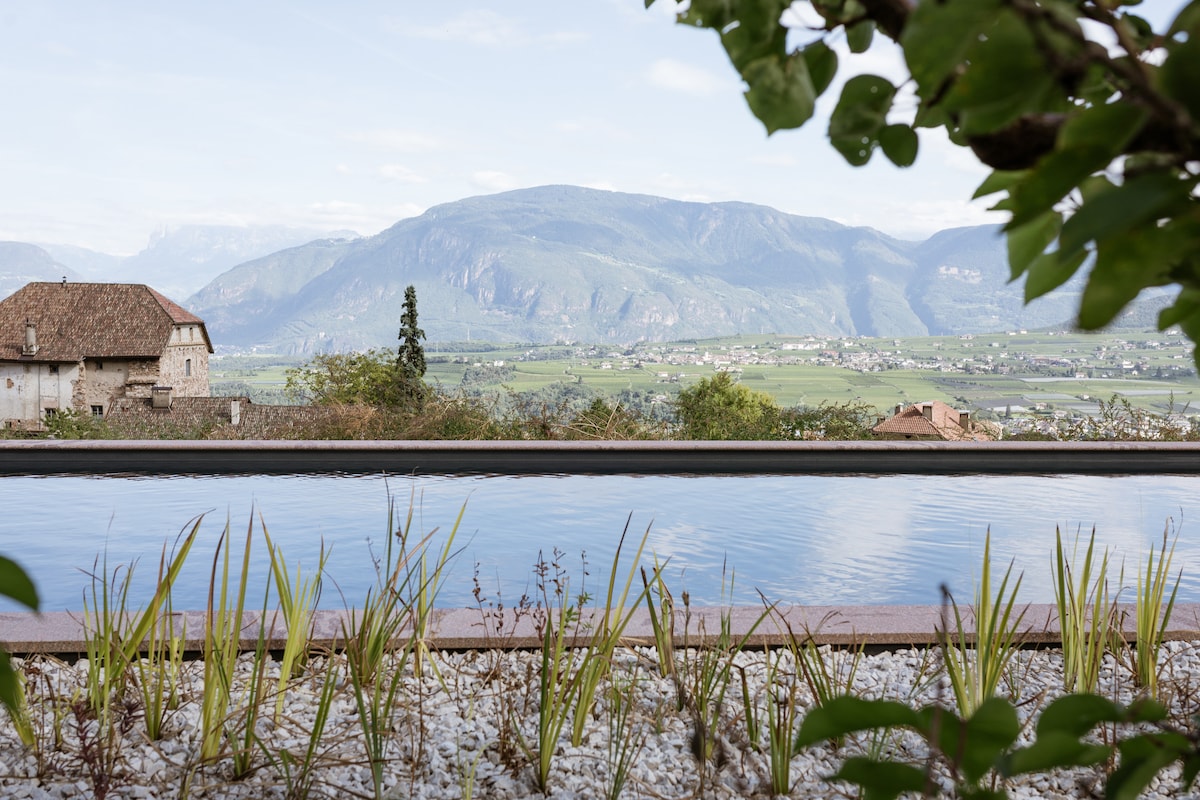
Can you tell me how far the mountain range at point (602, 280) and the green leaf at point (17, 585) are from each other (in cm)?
8537

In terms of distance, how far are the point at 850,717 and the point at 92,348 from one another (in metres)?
31.9

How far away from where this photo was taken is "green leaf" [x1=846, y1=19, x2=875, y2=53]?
72cm

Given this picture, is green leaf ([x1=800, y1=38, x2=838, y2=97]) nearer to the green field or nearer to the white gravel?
the white gravel

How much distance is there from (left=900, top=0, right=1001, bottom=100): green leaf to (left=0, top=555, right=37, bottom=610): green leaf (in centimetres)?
50

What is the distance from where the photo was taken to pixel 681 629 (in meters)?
3.44

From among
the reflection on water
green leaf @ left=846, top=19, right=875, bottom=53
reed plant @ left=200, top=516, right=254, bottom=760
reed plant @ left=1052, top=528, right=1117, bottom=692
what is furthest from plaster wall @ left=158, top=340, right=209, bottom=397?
green leaf @ left=846, top=19, right=875, bottom=53

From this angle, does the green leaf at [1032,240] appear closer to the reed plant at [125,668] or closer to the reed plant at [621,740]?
the reed plant at [621,740]

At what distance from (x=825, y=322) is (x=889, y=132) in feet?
382

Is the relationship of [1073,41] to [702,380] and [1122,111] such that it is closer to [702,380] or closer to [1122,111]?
[1122,111]

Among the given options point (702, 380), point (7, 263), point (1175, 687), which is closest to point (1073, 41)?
point (1175, 687)

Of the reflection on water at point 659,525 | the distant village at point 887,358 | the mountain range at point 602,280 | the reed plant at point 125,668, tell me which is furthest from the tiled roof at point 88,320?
the mountain range at point 602,280

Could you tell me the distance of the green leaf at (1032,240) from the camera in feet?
2.03

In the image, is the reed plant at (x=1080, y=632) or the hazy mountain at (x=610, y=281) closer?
the reed plant at (x=1080, y=632)

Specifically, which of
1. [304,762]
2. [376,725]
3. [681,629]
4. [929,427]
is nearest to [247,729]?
[304,762]
